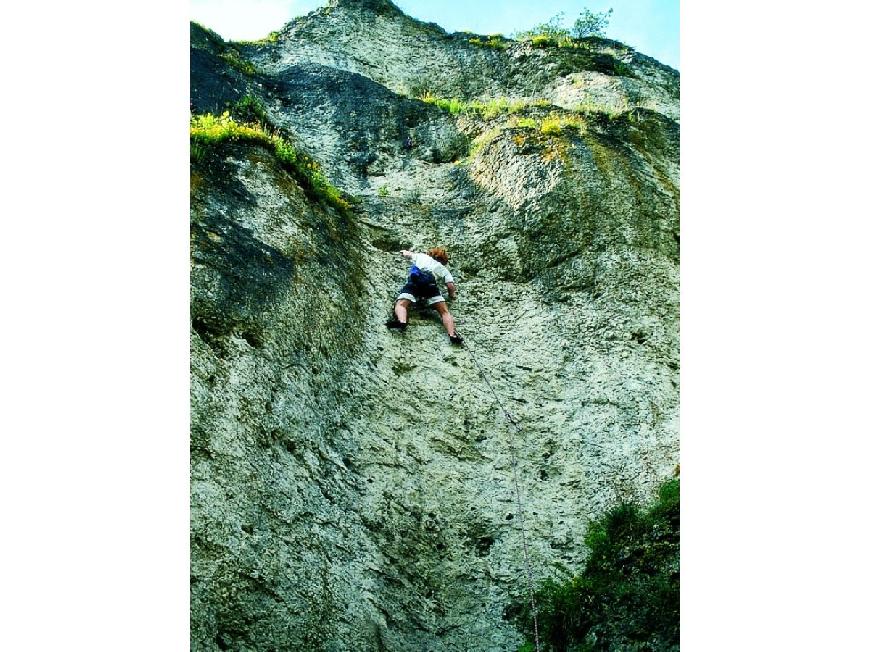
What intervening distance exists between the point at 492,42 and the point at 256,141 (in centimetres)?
1067

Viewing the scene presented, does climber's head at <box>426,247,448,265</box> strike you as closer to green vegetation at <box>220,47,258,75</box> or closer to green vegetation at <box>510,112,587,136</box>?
A: green vegetation at <box>510,112,587,136</box>

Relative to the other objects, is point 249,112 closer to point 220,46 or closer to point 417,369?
point 220,46

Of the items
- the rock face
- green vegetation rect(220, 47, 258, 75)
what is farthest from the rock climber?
green vegetation rect(220, 47, 258, 75)

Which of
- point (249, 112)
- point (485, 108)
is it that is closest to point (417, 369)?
point (249, 112)

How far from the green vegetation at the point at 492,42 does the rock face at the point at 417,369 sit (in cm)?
562

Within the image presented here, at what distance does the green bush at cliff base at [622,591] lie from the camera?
256 inches

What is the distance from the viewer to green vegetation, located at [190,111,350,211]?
10172mm

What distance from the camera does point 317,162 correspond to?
13.5 metres

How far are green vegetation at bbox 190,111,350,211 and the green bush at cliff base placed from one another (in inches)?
240

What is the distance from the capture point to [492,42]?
19641 millimetres

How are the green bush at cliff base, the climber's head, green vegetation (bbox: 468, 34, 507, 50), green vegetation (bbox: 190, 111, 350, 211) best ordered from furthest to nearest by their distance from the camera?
green vegetation (bbox: 468, 34, 507, 50), the climber's head, green vegetation (bbox: 190, 111, 350, 211), the green bush at cliff base

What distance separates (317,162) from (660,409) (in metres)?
7.52

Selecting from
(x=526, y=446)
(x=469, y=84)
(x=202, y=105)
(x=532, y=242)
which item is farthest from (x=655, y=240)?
(x=469, y=84)

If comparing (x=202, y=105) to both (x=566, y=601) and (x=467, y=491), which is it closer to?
(x=467, y=491)
